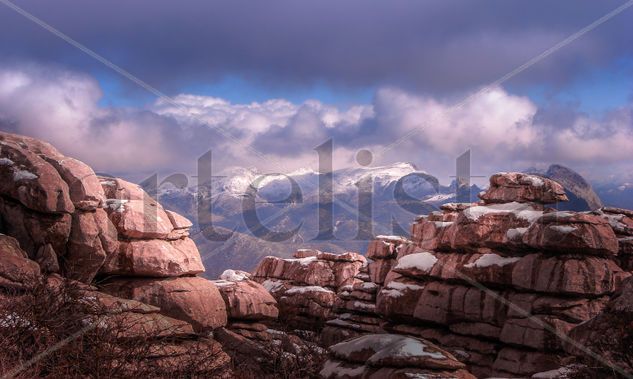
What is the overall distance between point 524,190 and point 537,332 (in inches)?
452

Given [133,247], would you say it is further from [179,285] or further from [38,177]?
[38,177]

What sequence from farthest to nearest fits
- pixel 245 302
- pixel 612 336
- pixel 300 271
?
1. pixel 300 271
2. pixel 245 302
3. pixel 612 336

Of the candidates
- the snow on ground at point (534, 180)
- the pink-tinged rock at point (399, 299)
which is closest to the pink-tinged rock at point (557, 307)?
the pink-tinged rock at point (399, 299)

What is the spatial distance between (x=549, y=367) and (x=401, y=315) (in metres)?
11.3

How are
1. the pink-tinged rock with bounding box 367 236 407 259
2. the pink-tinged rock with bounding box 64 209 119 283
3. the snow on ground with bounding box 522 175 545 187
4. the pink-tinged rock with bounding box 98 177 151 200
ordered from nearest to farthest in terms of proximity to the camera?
the pink-tinged rock with bounding box 64 209 119 283 < the pink-tinged rock with bounding box 98 177 151 200 < the snow on ground with bounding box 522 175 545 187 < the pink-tinged rock with bounding box 367 236 407 259

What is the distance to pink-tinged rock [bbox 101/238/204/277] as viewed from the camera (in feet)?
94.8

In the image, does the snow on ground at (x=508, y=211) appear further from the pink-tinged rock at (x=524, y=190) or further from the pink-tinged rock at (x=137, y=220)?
the pink-tinged rock at (x=137, y=220)

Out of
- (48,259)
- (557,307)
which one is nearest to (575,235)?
(557,307)

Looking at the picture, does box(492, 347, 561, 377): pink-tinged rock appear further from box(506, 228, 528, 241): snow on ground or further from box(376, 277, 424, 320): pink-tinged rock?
box(376, 277, 424, 320): pink-tinged rock

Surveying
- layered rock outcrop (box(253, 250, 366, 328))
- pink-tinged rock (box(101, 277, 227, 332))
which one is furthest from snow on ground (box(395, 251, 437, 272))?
pink-tinged rock (box(101, 277, 227, 332))

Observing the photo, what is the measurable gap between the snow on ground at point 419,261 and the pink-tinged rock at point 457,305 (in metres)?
1.16

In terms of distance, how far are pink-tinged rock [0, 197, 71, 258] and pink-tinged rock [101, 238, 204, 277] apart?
10.4ft

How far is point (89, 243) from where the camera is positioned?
26.7m

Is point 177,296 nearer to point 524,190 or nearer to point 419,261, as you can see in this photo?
point 419,261
